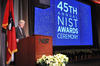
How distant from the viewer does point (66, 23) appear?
624cm

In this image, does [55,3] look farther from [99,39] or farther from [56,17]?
[99,39]

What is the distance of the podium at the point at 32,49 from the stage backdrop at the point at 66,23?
2017 millimetres

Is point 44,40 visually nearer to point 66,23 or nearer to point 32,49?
point 32,49

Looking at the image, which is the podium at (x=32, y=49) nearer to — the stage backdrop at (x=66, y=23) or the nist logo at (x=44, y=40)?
the nist logo at (x=44, y=40)

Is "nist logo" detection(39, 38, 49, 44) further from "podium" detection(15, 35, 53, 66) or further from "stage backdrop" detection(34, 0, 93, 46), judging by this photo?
"stage backdrop" detection(34, 0, 93, 46)

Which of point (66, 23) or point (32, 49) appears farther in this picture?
point (66, 23)

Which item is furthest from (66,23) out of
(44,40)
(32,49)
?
(32,49)

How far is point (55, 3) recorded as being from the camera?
591cm

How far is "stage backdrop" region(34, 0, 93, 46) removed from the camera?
5.45 meters

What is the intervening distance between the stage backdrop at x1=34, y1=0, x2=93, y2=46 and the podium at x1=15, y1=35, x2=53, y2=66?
202cm

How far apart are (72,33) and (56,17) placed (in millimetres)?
981

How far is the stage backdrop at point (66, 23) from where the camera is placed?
17.9ft

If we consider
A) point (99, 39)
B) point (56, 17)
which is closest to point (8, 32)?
point (56, 17)

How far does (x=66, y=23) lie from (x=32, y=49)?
342 cm
